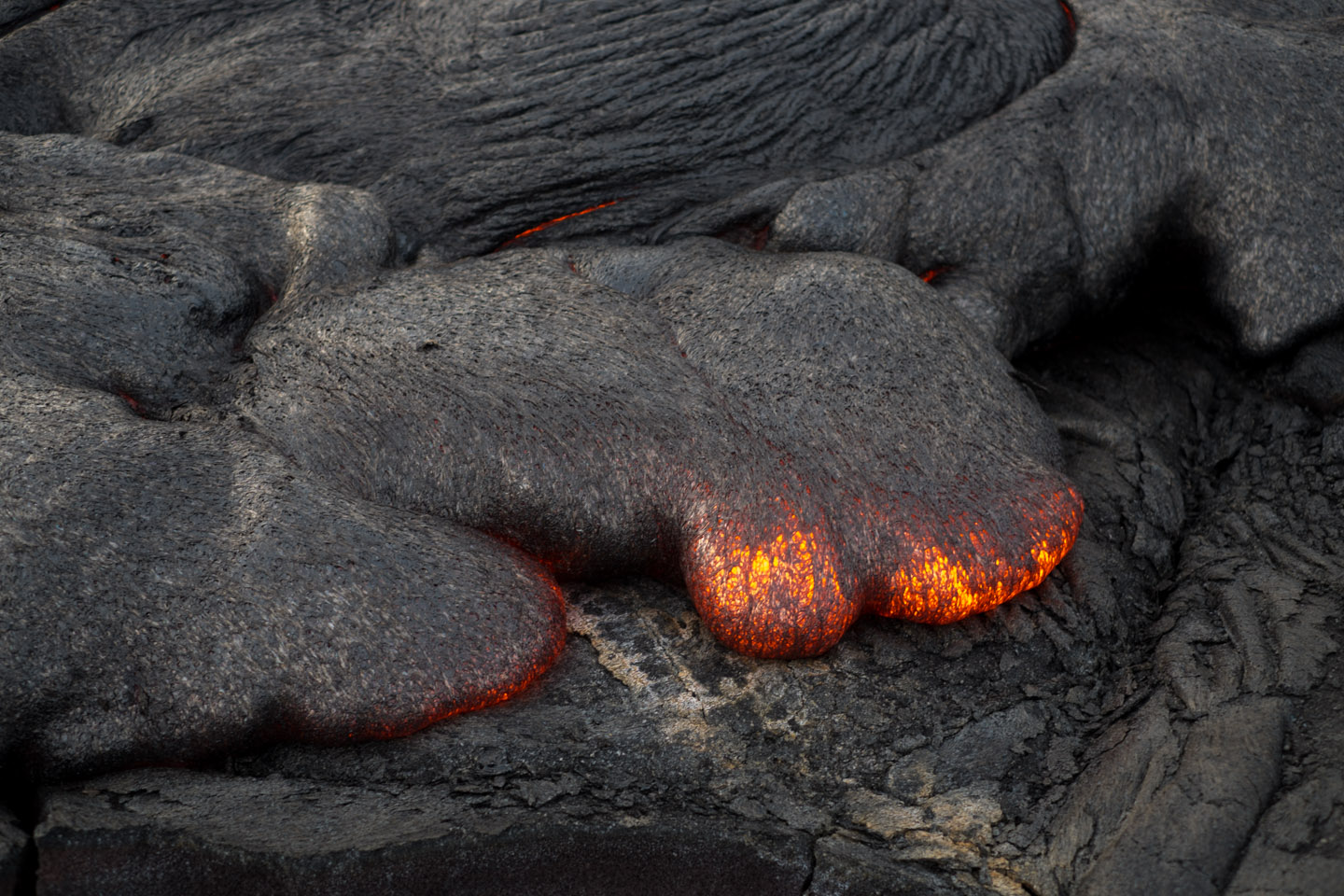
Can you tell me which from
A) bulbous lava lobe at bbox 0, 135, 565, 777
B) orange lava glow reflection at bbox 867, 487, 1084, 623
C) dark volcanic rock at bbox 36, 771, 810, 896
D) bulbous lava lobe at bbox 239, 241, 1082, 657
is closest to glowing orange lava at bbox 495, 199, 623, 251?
bulbous lava lobe at bbox 239, 241, 1082, 657

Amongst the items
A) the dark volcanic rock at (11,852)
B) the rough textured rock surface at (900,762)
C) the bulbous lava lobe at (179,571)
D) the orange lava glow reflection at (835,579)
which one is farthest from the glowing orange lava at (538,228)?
the dark volcanic rock at (11,852)

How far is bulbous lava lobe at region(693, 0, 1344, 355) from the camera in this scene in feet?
11.8

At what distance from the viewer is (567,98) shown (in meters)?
3.73

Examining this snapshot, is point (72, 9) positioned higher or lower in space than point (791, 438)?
higher

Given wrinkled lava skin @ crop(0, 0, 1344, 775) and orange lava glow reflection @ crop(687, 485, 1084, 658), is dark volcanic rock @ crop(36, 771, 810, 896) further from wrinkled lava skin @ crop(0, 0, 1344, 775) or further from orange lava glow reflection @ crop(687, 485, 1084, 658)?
orange lava glow reflection @ crop(687, 485, 1084, 658)

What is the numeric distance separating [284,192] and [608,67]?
4.01 ft

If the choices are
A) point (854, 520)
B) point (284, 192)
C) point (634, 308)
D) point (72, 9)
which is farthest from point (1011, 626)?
point (72, 9)

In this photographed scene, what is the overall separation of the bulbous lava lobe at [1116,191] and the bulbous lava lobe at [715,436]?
522 millimetres

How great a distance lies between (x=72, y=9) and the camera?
4039 mm

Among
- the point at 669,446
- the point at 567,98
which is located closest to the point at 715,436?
the point at 669,446

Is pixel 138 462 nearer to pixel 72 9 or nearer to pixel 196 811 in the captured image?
pixel 196 811

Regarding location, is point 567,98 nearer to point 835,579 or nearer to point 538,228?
point 538,228

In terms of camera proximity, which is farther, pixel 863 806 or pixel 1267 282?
pixel 1267 282

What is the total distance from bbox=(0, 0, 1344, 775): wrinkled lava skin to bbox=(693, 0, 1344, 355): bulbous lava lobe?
13 millimetres
